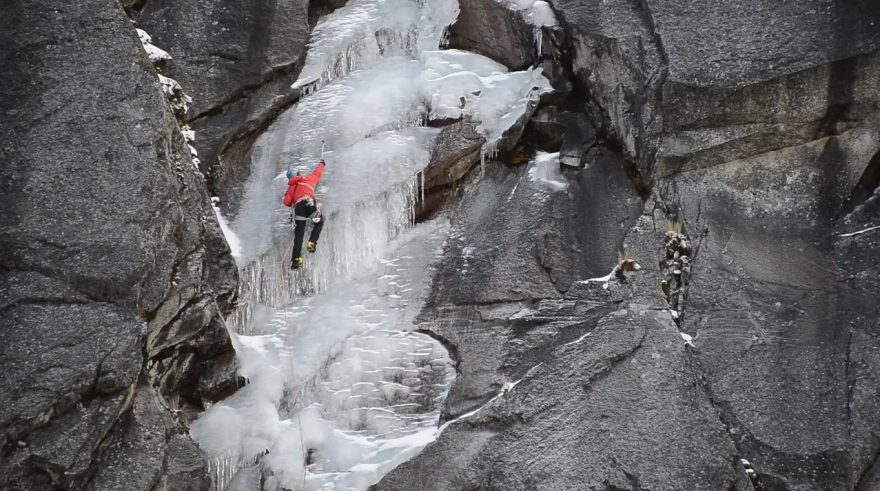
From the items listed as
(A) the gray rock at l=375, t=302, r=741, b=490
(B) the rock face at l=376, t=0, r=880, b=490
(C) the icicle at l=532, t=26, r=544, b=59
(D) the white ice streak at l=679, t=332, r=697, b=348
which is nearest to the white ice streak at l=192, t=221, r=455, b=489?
(B) the rock face at l=376, t=0, r=880, b=490

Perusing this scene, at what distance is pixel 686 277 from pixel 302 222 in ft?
13.3

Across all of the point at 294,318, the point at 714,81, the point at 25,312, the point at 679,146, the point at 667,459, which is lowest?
the point at 667,459

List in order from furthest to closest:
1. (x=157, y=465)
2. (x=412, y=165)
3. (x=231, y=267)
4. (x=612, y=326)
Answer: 1. (x=412, y=165)
2. (x=231, y=267)
3. (x=612, y=326)
4. (x=157, y=465)

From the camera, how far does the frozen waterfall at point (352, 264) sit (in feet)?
31.3

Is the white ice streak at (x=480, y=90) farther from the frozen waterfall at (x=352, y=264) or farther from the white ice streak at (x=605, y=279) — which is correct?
the white ice streak at (x=605, y=279)

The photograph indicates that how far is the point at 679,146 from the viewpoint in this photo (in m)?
10.7

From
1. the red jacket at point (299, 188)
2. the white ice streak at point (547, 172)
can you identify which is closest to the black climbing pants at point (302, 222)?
the red jacket at point (299, 188)

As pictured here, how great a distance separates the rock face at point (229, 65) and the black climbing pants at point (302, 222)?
1167 mm

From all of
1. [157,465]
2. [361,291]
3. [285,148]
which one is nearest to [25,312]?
[157,465]

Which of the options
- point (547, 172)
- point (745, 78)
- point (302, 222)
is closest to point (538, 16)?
point (547, 172)

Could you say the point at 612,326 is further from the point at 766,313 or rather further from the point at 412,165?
the point at 412,165

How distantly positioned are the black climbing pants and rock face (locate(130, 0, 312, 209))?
117 cm

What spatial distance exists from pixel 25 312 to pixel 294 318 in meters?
2.96

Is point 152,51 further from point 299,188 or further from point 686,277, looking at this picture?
point 686,277
